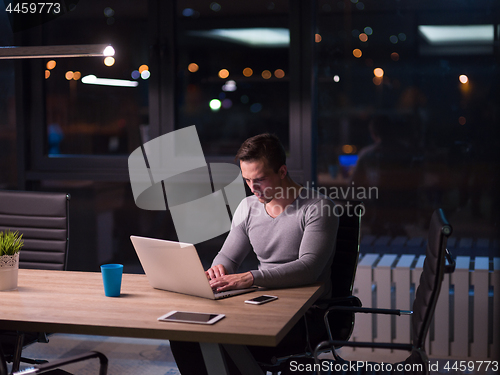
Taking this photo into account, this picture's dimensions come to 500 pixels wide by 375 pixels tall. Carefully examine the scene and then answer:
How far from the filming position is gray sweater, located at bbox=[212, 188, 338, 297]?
2211 mm

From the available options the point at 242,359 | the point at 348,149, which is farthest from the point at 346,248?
the point at 348,149

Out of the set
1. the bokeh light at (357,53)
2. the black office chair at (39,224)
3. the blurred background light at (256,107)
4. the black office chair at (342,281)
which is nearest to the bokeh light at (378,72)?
the bokeh light at (357,53)

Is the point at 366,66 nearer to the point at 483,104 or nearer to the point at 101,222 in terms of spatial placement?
the point at 483,104

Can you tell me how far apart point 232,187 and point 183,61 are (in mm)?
954

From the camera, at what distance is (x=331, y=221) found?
7.83ft

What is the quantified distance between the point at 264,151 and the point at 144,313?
927 millimetres

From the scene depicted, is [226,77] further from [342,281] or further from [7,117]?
[342,281]

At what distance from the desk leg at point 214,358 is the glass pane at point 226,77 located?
2217 mm

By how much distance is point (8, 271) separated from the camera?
7.28 feet

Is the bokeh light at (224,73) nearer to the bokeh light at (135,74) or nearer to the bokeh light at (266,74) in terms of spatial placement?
the bokeh light at (266,74)

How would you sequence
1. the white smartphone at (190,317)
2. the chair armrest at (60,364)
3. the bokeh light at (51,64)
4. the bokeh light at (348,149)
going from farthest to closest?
the bokeh light at (51,64) → the bokeh light at (348,149) → the white smartphone at (190,317) → the chair armrest at (60,364)

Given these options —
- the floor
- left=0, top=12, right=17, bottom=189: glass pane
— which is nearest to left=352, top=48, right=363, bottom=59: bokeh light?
the floor

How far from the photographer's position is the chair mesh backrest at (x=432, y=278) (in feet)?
5.80

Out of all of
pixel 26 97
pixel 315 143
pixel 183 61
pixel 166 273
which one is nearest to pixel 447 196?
pixel 315 143
